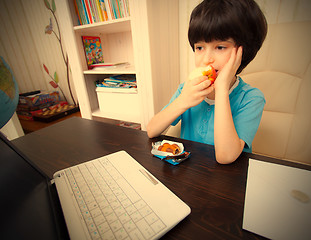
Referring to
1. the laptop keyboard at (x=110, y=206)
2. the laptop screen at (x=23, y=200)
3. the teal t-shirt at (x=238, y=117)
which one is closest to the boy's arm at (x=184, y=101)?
the teal t-shirt at (x=238, y=117)

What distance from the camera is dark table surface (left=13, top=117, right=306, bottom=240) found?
13.8 inches

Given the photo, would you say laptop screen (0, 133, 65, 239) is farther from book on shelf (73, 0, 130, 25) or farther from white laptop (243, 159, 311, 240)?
book on shelf (73, 0, 130, 25)

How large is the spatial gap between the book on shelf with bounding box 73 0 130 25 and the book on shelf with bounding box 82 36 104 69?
0.51 ft

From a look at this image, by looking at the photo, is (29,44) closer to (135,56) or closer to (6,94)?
(135,56)

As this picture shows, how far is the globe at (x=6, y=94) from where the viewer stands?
33 cm

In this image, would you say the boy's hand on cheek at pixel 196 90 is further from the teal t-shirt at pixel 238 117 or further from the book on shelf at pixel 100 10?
the book on shelf at pixel 100 10

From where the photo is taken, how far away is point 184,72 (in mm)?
1496

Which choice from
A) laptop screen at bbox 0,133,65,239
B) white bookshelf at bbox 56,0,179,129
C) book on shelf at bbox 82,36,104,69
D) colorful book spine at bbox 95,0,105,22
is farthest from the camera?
book on shelf at bbox 82,36,104,69

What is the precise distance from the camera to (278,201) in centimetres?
38

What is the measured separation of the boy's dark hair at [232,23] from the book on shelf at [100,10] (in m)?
0.80

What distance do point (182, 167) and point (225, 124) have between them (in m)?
0.22

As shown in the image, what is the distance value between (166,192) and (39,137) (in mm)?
722

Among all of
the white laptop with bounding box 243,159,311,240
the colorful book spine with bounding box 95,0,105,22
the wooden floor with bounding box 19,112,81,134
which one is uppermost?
the colorful book spine with bounding box 95,0,105,22

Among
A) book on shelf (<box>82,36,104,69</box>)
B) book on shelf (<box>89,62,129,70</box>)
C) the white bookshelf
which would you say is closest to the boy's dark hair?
the white bookshelf
